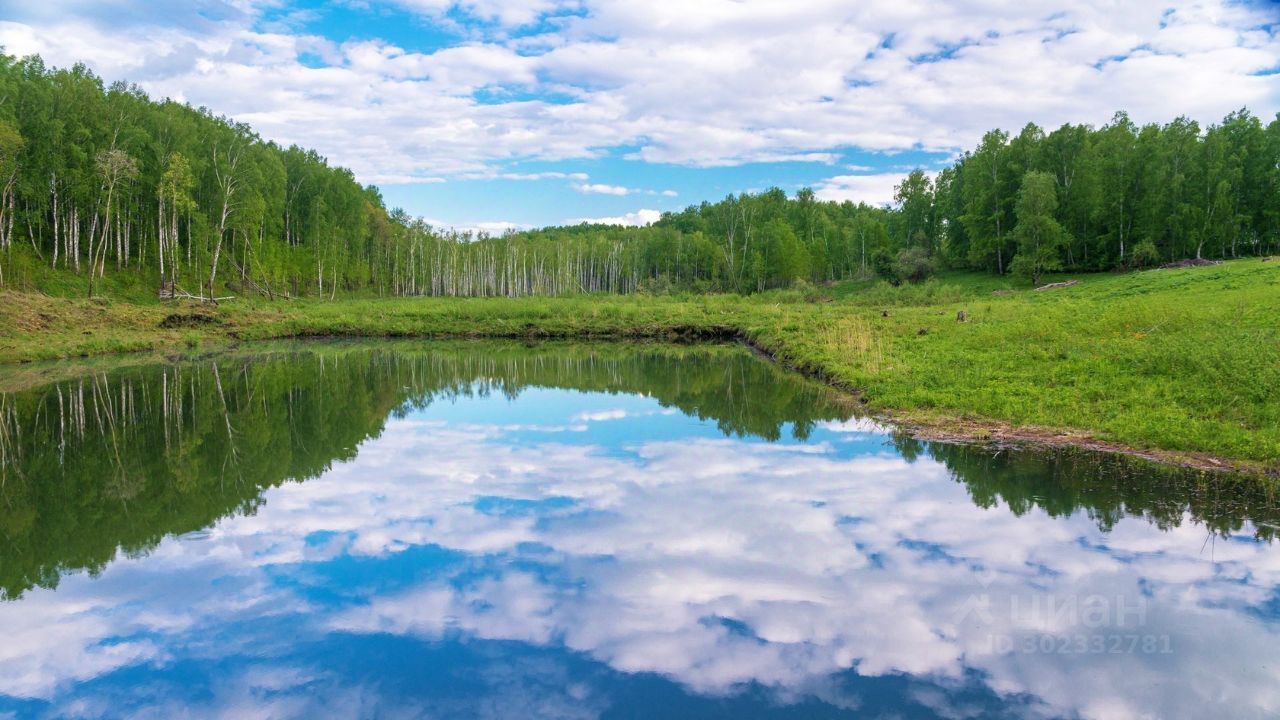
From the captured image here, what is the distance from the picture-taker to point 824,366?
2120 cm

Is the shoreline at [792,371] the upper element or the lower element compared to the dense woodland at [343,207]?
lower

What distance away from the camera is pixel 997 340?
20422mm

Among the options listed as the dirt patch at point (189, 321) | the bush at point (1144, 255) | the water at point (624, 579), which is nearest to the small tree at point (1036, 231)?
the bush at point (1144, 255)

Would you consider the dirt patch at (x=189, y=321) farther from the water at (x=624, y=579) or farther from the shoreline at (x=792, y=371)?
the water at (x=624, y=579)

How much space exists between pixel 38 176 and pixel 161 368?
2169cm

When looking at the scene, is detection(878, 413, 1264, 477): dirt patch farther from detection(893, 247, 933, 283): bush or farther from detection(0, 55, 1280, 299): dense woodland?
detection(893, 247, 933, 283): bush

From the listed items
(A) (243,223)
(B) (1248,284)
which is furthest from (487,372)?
(A) (243,223)

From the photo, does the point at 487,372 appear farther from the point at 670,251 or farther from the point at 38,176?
the point at 670,251

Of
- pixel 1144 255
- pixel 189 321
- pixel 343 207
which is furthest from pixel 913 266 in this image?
pixel 343 207

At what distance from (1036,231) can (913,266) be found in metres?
10.2

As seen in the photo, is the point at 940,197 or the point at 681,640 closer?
the point at 681,640

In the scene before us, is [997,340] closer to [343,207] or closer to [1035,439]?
[1035,439]

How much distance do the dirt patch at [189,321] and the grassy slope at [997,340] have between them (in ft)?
1.14

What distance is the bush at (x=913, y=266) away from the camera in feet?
188
